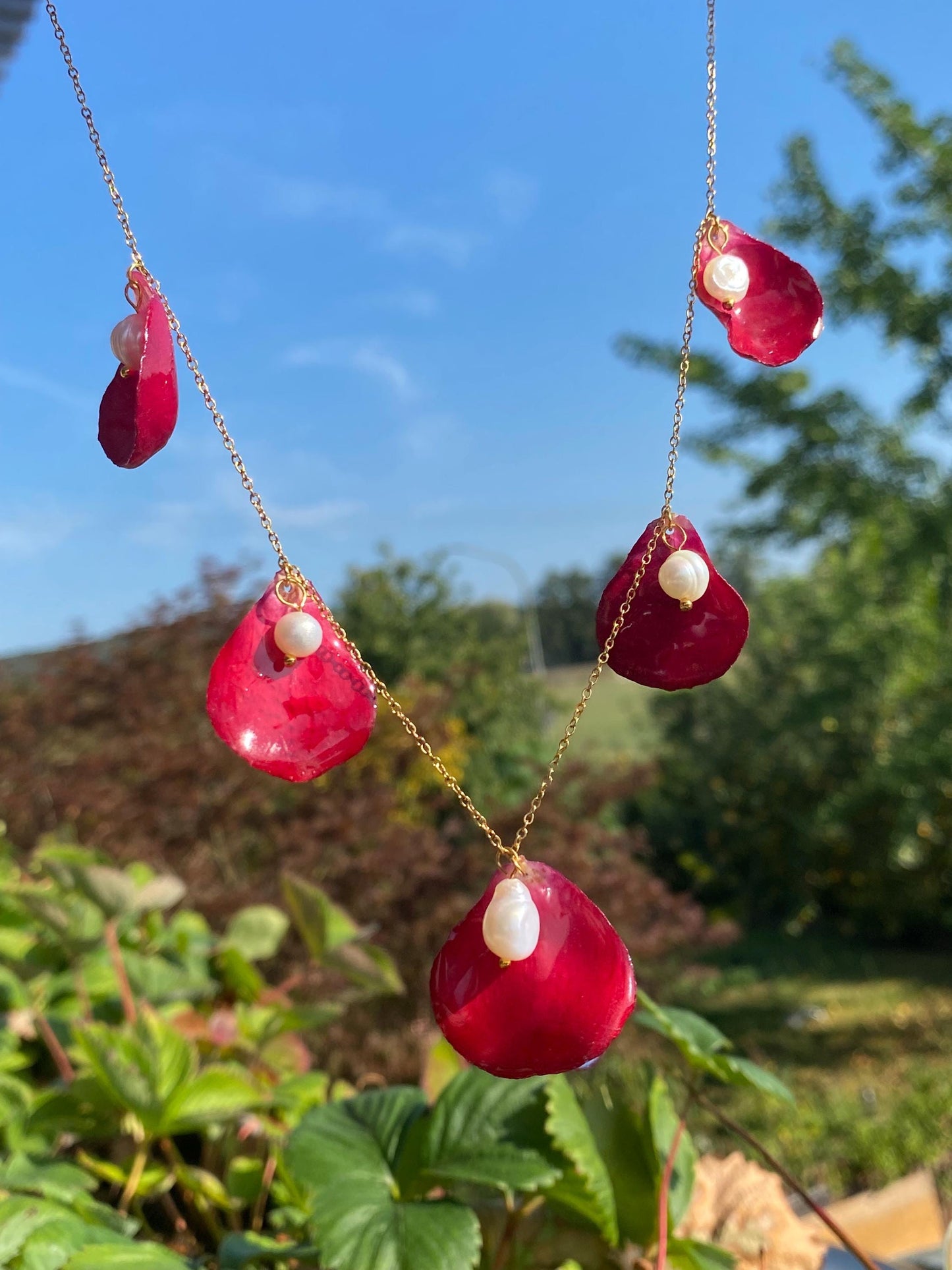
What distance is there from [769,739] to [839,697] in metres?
1.57

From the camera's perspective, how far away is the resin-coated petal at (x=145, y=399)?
67 cm

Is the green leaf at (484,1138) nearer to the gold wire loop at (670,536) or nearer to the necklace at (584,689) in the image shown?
the necklace at (584,689)

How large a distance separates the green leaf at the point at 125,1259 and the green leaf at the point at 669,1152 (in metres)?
0.43

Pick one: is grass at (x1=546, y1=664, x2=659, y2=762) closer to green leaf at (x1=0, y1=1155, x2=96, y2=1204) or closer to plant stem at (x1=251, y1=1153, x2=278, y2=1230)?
plant stem at (x1=251, y1=1153, x2=278, y2=1230)

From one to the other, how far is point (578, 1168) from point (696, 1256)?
17cm

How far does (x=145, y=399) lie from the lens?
2.19 ft

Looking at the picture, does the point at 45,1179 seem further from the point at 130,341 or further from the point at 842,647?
the point at 842,647

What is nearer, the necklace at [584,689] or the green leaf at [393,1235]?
the necklace at [584,689]

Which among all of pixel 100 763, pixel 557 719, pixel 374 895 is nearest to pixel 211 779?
pixel 100 763

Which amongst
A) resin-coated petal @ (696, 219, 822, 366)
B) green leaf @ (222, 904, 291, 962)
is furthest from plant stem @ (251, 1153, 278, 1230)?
resin-coated petal @ (696, 219, 822, 366)

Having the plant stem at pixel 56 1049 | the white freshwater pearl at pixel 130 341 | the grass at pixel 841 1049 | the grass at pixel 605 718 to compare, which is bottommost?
the grass at pixel 605 718

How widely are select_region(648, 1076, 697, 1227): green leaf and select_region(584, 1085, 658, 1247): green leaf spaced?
0.5 inches

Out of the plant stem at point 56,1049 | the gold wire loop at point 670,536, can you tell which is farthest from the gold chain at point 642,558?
the plant stem at point 56,1049

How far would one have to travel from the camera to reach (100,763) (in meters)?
2.71
